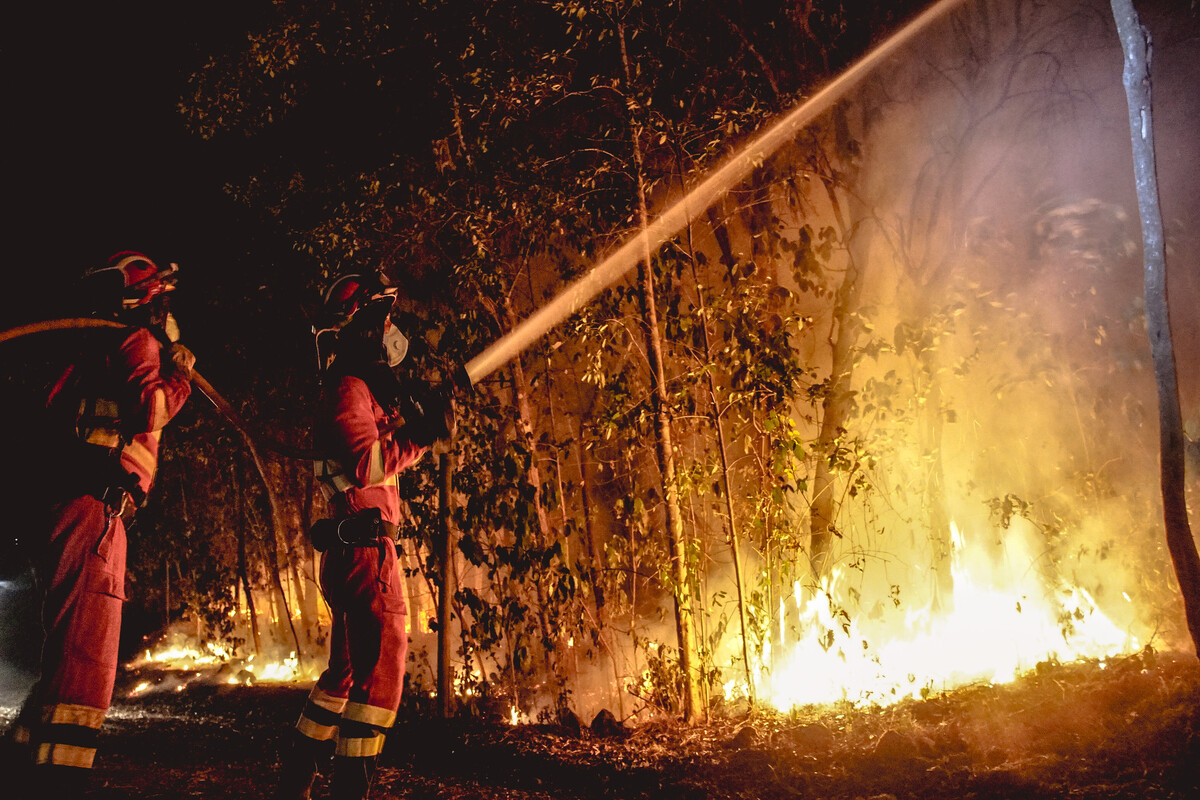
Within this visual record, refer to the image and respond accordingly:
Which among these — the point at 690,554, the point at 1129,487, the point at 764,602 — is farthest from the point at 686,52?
the point at 1129,487

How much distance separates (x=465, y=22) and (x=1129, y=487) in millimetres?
6368

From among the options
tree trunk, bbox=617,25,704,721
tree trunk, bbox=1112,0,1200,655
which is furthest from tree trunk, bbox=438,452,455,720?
tree trunk, bbox=1112,0,1200,655

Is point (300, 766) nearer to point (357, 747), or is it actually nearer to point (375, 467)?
point (357, 747)

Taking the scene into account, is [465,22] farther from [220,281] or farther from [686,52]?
[220,281]

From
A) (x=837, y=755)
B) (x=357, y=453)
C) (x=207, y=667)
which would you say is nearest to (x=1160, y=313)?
(x=837, y=755)

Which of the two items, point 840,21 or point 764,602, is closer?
point 764,602

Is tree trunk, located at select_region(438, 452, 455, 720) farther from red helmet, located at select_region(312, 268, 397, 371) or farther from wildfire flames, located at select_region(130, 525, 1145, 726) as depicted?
red helmet, located at select_region(312, 268, 397, 371)

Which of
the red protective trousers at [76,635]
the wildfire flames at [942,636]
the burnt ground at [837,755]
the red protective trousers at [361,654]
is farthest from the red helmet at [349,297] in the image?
the wildfire flames at [942,636]

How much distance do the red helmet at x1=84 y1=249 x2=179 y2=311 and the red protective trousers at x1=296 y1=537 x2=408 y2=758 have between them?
61.5 inches

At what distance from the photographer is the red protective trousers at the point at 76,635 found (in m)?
2.95

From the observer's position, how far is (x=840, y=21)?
6.39 metres

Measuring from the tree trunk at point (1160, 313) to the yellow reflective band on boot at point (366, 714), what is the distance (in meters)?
4.30

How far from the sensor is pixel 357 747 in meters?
3.28

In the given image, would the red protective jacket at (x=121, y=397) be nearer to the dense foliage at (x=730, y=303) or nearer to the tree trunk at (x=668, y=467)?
the dense foliage at (x=730, y=303)
